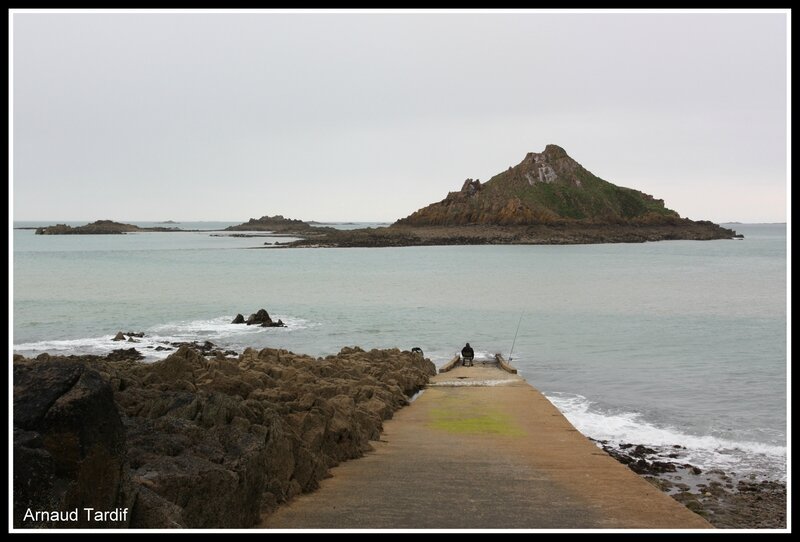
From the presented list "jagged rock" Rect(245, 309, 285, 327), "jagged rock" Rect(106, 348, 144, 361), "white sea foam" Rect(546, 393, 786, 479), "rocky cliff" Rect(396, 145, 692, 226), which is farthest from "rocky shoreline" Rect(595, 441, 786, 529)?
"rocky cliff" Rect(396, 145, 692, 226)

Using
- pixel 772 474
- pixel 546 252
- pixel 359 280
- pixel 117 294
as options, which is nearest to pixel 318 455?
pixel 772 474

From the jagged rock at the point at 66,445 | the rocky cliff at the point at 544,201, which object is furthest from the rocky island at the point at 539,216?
the jagged rock at the point at 66,445

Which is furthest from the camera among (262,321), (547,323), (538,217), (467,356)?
(538,217)

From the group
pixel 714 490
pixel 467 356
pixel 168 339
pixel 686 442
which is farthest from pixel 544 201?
pixel 714 490

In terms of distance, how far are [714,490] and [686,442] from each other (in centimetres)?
314

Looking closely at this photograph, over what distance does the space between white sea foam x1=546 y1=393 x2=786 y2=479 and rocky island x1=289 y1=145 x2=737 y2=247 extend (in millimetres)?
108506

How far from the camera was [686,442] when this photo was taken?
13914mm

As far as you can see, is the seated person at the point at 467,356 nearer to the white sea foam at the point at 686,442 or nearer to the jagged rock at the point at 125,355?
the white sea foam at the point at 686,442

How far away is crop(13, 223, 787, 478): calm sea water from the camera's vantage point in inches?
646

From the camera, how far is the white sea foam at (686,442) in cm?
1247

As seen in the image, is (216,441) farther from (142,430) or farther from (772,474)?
(772,474)

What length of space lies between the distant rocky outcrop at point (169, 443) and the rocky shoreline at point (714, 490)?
4.92 metres

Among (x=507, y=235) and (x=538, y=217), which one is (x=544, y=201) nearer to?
(x=538, y=217)

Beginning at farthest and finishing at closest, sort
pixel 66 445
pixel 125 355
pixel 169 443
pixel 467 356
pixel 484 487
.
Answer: pixel 467 356, pixel 125 355, pixel 484 487, pixel 169 443, pixel 66 445
